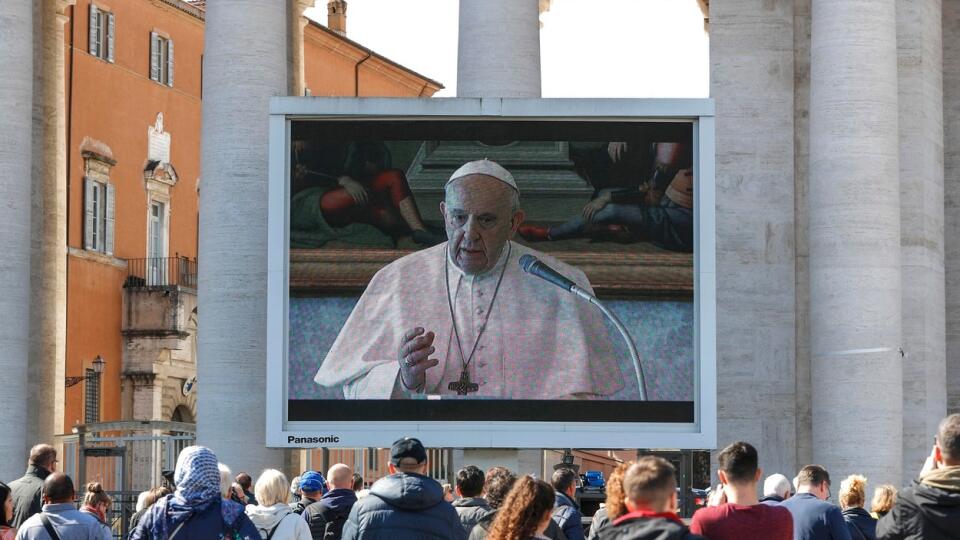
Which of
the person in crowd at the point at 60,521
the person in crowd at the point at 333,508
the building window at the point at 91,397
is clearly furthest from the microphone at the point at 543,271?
the building window at the point at 91,397

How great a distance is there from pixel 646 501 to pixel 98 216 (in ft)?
200

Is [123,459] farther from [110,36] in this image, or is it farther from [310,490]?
[110,36]

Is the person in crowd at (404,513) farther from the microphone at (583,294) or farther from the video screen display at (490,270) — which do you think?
the microphone at (583,294)

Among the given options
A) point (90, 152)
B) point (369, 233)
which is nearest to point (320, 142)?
point (369, 233)

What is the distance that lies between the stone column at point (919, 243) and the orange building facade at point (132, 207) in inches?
1421

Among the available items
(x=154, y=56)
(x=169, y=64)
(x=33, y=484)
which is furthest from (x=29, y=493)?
(x=169, y=64)

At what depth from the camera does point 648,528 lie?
1177 centimetres

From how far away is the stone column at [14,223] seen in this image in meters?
35.5

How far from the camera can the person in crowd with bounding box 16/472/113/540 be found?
667 inches

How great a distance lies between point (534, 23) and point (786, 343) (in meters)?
7.26

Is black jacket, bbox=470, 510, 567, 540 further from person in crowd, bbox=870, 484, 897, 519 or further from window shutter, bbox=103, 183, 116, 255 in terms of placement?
window shutter, bbox=103, 183, 116, 255

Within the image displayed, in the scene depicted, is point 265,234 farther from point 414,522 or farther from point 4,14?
point 414,522

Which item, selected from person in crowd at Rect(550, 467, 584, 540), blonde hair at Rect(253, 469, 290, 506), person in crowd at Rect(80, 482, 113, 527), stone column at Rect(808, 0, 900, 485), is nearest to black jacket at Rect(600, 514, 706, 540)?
blonde hair at Rect(253, 469, 290, 506)

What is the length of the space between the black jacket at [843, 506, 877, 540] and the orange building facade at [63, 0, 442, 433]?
4911 centimetres
